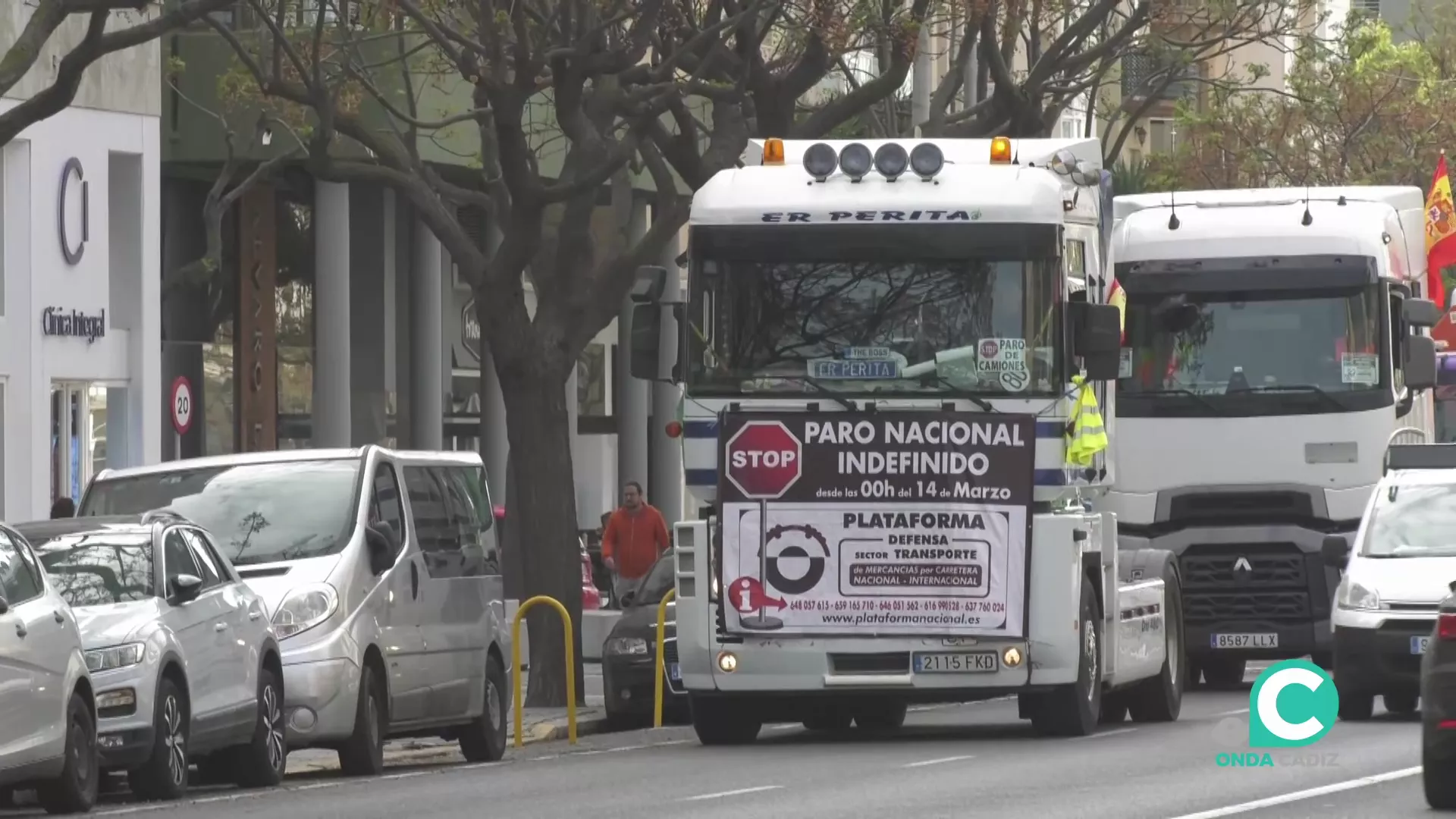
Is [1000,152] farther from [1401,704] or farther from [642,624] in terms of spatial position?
[642,624]

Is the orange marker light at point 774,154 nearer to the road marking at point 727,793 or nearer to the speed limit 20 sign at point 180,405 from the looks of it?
the road marking at point 727,793

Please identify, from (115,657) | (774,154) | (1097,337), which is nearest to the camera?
(115,657)

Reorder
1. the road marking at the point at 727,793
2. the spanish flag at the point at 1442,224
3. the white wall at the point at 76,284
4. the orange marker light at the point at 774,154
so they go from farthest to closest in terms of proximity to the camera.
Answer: the spanish flag at the point at 1442,224 < the white wall at the point at 76,284 < the orange marker light at the point at 774,154 < the road marking at the point at 727,793

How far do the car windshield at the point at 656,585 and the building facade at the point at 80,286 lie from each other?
9108 mm

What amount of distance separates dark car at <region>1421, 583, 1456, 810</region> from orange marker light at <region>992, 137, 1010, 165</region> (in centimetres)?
601

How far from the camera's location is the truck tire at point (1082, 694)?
18922 millimetres

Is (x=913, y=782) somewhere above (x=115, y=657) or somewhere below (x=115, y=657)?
below

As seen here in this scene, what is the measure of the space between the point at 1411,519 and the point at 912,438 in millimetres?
4920

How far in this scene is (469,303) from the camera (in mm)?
44438

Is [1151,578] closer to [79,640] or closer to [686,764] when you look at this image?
[686,764]

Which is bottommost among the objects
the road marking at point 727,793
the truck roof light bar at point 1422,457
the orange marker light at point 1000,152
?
the road marking at point 727,793

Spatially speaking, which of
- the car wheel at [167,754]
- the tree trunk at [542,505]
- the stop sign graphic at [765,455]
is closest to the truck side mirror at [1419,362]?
the tree trunk at [542,505]

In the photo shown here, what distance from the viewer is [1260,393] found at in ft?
77.8

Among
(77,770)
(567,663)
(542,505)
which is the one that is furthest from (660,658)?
(77,770)
